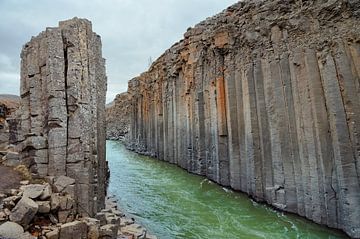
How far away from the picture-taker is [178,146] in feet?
73.3

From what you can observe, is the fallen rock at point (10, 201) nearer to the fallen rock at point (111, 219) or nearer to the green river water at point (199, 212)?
the fallen rock at point (111, 219)

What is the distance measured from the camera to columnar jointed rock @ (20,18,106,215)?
8.73 m

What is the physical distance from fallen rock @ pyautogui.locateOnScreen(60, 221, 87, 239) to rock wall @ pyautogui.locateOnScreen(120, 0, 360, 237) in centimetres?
695

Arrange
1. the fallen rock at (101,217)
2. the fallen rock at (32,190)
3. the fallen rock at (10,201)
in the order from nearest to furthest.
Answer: the fallen rock at (10,201) → the fallen rock at (32,190) → the fallen rock at (101,217)

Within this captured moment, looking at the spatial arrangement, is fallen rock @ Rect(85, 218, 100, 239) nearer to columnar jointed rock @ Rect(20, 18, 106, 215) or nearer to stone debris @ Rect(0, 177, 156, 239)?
stone debris @ Rect(0, 177, 156, 239)

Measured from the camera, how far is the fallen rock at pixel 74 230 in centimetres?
666

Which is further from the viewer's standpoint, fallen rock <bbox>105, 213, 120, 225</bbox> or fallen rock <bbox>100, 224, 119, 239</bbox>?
fallen rock <bbox>105, 213, 120, 225</bbox>

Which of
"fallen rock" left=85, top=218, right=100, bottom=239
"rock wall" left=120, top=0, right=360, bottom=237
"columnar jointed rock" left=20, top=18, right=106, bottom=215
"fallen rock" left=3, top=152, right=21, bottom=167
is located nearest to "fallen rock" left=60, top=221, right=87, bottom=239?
"fallen rock" left=85, top=218, right=100, bottom=239

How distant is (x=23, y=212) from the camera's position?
6.38m

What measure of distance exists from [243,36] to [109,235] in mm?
10537

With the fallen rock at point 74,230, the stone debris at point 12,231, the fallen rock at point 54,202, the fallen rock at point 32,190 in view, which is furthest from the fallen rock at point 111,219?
the stone debris at point 12,231

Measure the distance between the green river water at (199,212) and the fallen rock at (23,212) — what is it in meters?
4.32

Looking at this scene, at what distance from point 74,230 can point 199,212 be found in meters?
6.04

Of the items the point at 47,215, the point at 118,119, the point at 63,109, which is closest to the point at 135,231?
the point at 47,215
